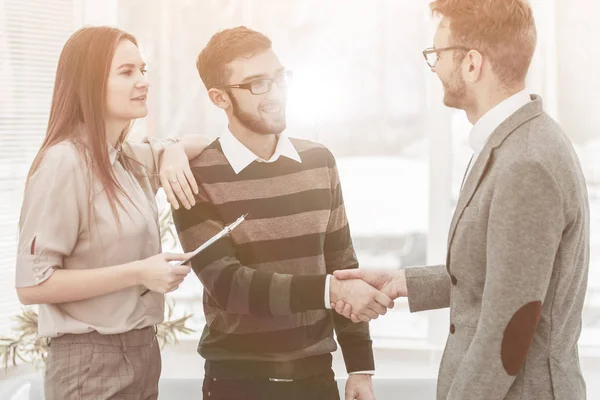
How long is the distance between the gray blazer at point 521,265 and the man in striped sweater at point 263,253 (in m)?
0.53

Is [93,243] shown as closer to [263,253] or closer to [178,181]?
[178,181]

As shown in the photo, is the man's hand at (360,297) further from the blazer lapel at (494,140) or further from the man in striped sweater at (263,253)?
the blazer lapel at (494,140)

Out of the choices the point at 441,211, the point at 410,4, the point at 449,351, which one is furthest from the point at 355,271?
the point at 410,4

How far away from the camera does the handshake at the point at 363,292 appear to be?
1.96m

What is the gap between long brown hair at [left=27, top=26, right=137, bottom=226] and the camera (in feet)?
5.82

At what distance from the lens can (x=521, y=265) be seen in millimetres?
1340

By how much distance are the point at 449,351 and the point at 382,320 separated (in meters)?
1.65

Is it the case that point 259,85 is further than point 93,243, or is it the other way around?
point 259,85

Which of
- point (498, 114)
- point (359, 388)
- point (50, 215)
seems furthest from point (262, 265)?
point (498, 114)

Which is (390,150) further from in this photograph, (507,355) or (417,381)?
(507,355)

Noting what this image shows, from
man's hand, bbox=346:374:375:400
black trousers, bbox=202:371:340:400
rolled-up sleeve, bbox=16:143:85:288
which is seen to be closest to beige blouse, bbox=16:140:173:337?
rolled-up sleeve, bbox=16:143:85:288

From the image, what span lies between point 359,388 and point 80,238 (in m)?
0.81

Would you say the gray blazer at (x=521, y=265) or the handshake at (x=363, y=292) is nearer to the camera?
the gray blazer at (x=521, y=265)

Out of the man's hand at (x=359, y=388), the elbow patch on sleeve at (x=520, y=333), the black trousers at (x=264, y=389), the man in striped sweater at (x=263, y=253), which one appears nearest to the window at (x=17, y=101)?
the man in striped sweater at (x=263, y=253)
